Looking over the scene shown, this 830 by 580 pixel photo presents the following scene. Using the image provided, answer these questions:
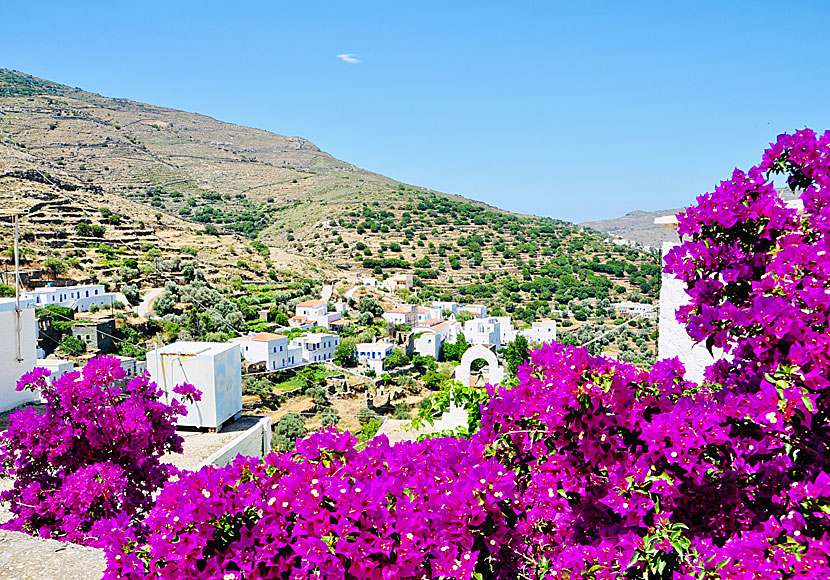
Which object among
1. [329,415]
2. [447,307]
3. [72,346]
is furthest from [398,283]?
[329,415]

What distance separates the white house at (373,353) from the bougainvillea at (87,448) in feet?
84.2

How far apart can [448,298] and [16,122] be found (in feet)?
201

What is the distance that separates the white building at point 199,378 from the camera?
235 inches

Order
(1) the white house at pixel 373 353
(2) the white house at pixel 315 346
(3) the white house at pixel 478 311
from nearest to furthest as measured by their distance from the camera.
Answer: (2) the white house at pixel 315 346 < (1) the white house at pixel 373 353 < (3) the white house at pixel 478 311

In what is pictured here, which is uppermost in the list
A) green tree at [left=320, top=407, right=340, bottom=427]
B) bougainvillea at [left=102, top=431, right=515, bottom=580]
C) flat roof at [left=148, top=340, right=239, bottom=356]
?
bougainvillea at [left=102, top=431, right=515, bottom=580]

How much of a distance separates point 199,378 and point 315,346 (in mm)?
22644

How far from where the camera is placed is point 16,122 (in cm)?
7481

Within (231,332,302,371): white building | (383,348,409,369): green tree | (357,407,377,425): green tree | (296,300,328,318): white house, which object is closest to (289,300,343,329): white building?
(296,300,328,318): white house

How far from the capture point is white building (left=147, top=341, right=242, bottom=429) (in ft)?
19.6

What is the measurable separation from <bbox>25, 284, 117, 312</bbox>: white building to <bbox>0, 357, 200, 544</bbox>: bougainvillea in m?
25.5

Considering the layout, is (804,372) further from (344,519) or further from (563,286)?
(563,286)

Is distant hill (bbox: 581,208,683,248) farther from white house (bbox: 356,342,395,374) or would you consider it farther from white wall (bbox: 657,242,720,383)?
white wall (bbox: 657,242,720,383)

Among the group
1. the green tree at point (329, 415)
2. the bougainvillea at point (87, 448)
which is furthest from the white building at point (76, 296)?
the bougainvillea at point (87, 448)

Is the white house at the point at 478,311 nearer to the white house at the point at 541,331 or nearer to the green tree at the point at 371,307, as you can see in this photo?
the white house at the point at 541,331
